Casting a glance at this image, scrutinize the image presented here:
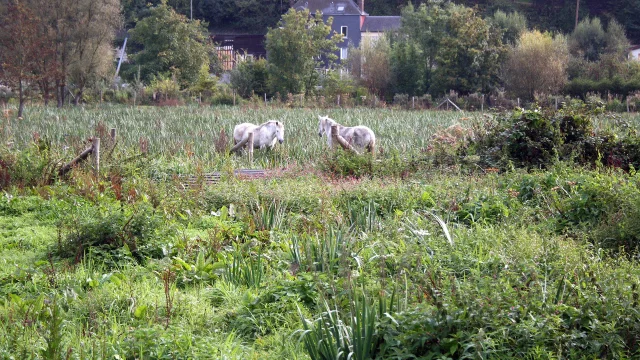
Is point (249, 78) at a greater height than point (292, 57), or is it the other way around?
point (292, 57)

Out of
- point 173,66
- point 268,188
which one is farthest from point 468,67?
point 268,188

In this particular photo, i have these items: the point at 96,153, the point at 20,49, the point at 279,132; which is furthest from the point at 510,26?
the point at 96,153

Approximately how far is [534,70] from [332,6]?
32725 mm

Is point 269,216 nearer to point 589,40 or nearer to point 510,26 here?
point 510,26

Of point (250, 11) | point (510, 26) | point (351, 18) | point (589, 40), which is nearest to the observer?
point (589, 40)

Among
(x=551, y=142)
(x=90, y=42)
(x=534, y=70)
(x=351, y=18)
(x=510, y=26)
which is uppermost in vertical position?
(x=351, y=18)

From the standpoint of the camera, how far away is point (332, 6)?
70.1 m

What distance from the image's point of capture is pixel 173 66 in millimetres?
48406

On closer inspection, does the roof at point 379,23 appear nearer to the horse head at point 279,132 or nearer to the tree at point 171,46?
A: the tree at point 171,46

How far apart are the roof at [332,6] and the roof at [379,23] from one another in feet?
3.93

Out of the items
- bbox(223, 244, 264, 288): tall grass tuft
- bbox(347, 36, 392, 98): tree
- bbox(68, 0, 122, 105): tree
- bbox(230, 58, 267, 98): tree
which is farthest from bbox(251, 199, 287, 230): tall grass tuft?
bbox(230, 58, 267, 98): tree

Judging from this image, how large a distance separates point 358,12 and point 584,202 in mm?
63011

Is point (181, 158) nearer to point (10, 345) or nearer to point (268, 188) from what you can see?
point (268, 188)

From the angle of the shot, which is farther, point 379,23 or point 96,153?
point 379,23
